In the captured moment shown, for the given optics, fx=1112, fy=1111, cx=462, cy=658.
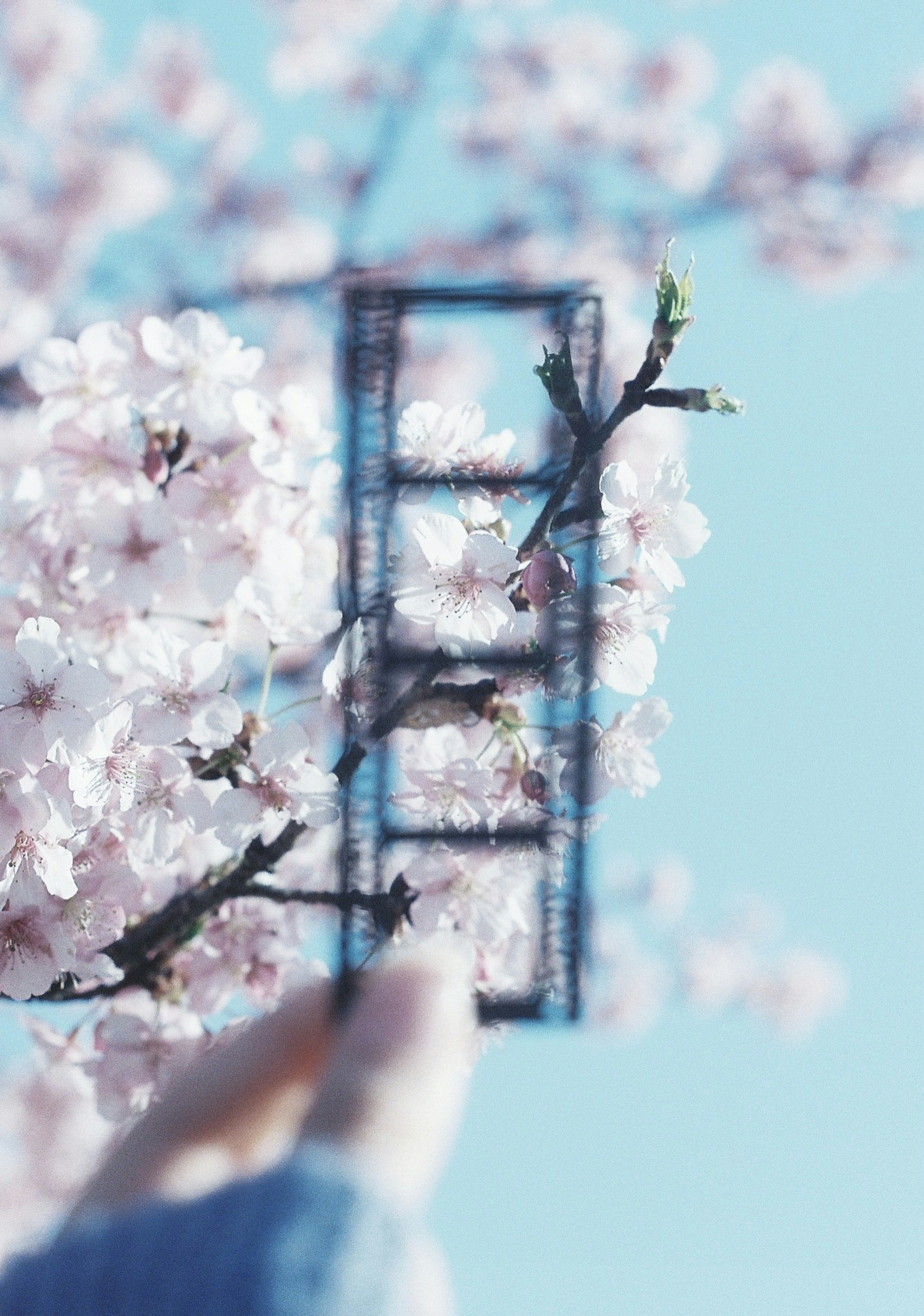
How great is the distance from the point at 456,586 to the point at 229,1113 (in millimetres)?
573

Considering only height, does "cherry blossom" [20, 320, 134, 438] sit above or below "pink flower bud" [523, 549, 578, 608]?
above

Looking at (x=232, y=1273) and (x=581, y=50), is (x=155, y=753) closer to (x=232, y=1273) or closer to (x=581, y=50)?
(x=232, y=1273)

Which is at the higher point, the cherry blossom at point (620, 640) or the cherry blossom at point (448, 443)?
the cherry blossom at point (448, 443)

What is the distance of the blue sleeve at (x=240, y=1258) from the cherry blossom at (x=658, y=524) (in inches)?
27.1

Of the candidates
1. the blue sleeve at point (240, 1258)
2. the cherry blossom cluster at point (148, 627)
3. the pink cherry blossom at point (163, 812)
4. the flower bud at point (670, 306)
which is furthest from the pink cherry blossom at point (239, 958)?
the flower bud at point (670, 306)

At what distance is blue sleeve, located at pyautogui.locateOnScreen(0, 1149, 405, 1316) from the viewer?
2.43 feet

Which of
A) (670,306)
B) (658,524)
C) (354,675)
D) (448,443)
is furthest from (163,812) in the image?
(670,306)

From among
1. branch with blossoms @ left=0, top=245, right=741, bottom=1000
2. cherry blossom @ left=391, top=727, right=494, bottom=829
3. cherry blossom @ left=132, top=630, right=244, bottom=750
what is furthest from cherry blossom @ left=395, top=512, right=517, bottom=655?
cherry blossom @ left=132, top=630, right=244, bottom=750

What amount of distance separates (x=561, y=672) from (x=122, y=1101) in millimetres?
1048

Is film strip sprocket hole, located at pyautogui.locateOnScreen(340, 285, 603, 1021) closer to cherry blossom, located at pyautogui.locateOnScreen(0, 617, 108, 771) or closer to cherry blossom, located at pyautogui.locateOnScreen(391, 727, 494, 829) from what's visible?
cherry blossom, located at pyautogui.locateOnScreen(391, 727, 494, 829)

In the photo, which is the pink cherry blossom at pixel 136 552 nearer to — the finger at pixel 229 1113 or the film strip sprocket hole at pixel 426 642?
the film strip sprocket hole at pixel 426 642

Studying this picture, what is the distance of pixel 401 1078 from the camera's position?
3.00 feet

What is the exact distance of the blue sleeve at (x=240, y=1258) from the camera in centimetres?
74

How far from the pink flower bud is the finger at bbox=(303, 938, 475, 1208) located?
395 mm
